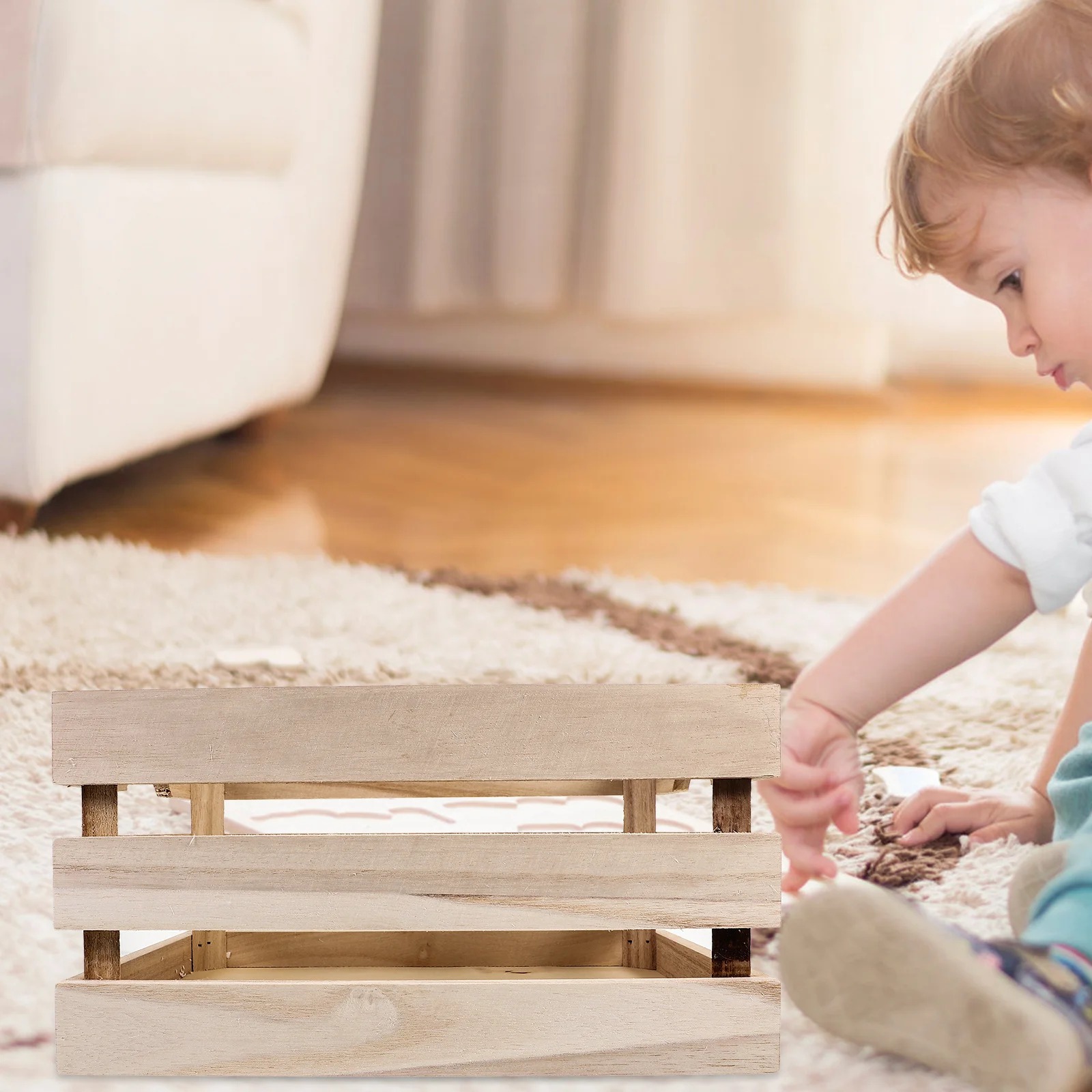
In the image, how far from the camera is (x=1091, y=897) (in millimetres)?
492

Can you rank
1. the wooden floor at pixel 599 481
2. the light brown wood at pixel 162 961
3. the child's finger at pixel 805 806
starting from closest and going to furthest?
the light brown wood at pixel 162 961, the child's finger at pixel 805 806, the wooden floor at pixel 599 481

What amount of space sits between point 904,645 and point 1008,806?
10 cm

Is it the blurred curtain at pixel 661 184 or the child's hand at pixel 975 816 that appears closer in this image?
the child's hand at pixel 975 816

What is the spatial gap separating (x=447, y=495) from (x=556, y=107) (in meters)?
1.09

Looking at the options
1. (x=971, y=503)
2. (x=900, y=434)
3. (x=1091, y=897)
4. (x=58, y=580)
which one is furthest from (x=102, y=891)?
(x=900, y=434)

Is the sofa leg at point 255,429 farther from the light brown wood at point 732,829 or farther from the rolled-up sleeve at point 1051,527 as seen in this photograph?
the light brown wood at point 732,829

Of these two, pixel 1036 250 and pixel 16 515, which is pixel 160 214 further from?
pixel 1036 250

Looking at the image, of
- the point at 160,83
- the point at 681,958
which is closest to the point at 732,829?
the point at 681,958

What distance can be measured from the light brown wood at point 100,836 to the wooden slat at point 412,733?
0.5 inches

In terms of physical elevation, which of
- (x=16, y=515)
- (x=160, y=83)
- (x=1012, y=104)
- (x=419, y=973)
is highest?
(x=160, y=83)

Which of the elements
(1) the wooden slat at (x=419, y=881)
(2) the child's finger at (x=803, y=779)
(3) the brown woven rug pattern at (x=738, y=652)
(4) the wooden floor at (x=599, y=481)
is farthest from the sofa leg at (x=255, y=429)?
(1) the wooden slat at (x=419, y=881)

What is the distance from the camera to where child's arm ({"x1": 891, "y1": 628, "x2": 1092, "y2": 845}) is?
0.73 meters

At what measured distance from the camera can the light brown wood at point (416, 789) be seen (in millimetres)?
694

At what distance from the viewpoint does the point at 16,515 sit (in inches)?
52.6
